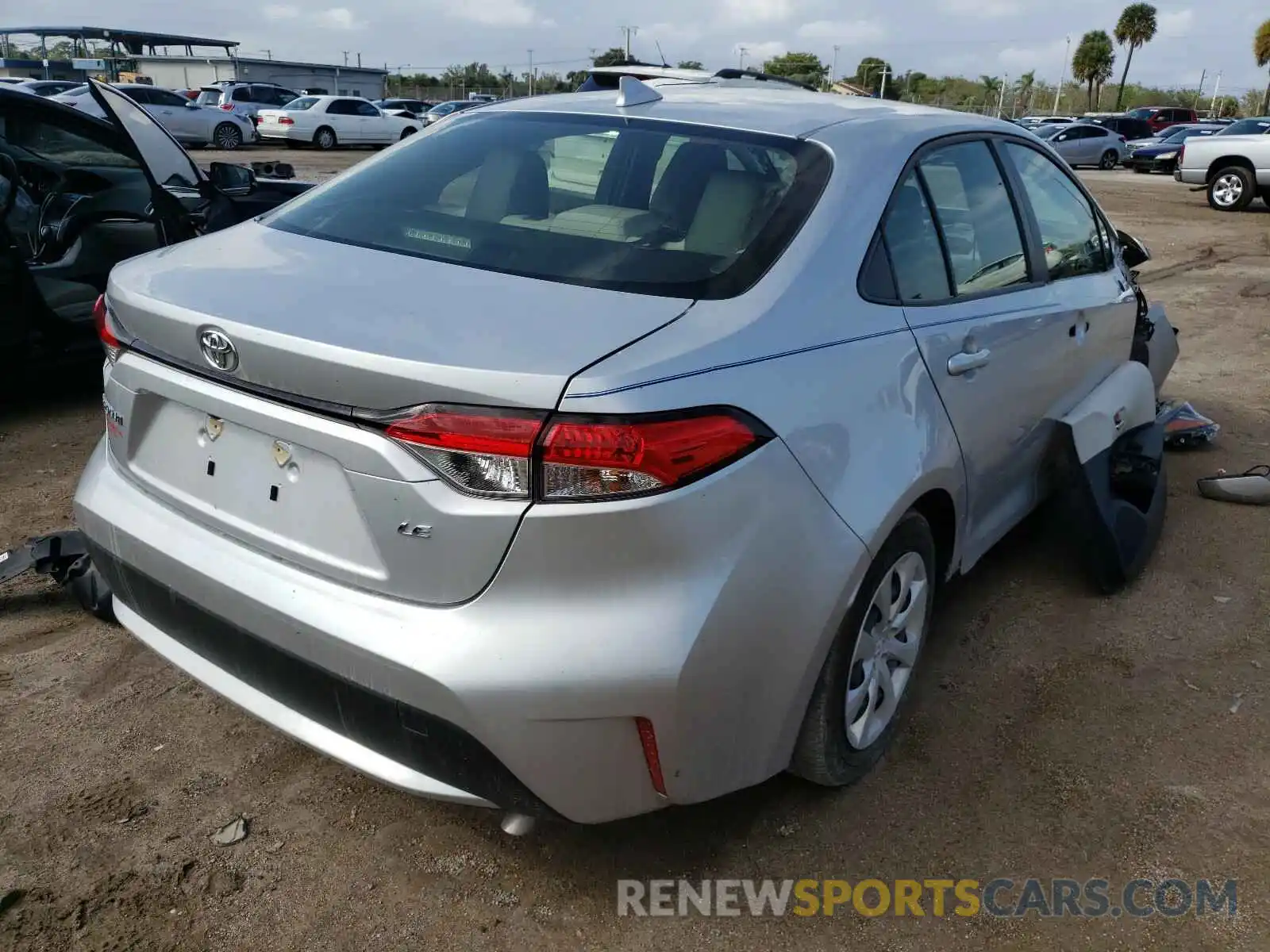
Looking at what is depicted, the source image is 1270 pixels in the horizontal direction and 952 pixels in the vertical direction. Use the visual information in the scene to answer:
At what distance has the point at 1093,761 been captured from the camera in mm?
2764

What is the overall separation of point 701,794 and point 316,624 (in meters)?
0.80

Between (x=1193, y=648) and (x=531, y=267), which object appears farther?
(x=1193, y=648)

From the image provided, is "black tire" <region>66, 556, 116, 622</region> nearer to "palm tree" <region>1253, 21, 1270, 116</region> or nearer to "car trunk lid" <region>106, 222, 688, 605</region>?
"car trunk lid" <region>106, 222, 688, 605</region>

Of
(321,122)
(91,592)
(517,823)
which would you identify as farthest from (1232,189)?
(321,122)

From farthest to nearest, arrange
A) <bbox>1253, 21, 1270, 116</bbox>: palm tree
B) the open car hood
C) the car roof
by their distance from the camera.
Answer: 1. <bbox>1253, 21, 1270, 116</bbox>: palm tree
2. the open car hood
3. the car roof

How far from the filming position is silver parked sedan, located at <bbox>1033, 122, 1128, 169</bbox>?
2988 centimetres

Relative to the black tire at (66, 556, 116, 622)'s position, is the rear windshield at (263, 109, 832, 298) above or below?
above

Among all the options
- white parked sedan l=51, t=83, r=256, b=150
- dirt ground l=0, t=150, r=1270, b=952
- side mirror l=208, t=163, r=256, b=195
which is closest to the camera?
dirt ground l=0, t=150, r=1270, b=952

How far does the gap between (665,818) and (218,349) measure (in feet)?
4.73

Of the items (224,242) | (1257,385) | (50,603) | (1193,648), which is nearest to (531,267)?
(224,242)

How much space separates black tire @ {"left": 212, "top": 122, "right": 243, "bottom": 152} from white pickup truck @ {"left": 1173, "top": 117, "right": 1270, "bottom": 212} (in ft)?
73.0

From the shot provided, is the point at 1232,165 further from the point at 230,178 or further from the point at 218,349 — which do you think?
the point at 218,349

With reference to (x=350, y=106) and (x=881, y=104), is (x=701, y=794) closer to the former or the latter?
(x=881, y=104)

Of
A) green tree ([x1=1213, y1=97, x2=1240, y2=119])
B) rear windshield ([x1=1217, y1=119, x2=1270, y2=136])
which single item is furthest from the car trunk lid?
green tree ([x1=1213, y1=97, x2=1240, y2=119])
